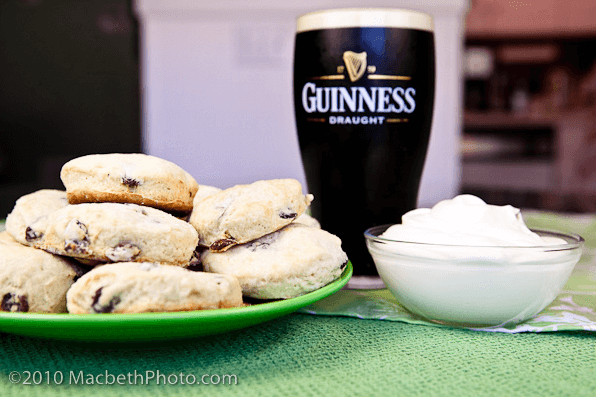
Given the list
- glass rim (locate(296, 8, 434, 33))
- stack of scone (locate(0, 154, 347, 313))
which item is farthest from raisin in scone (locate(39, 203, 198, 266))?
glass rim (locate(296, 8, 434, 33))

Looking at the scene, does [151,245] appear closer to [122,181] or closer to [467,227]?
[122,181]

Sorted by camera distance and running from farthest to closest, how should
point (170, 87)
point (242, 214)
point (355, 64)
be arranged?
point (170, 87)
point (355, 64)
point (242, 214)

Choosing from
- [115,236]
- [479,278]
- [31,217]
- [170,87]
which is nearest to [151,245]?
[115,236]

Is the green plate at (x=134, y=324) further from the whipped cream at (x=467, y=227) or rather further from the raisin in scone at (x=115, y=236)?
the whipped cream at (x=467, y=227)

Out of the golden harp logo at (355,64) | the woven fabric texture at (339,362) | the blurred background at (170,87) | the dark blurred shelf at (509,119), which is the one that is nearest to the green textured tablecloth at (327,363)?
the woven fabric texture at (339,362)

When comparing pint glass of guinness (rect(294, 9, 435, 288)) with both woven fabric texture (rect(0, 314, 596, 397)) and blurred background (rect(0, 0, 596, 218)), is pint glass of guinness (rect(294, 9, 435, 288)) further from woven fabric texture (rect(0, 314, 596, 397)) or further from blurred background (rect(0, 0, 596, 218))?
blurred background (rect(0, 0, 596, 218))

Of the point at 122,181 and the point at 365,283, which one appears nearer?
the point at 122,181
